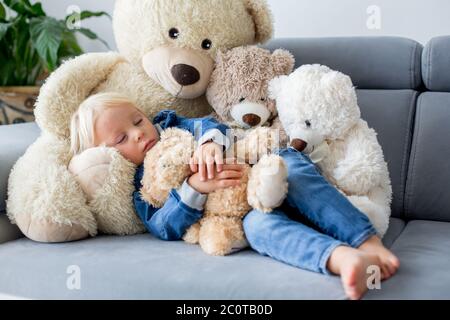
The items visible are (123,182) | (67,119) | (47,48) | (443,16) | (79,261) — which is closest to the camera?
(79,261)

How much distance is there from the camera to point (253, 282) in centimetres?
102

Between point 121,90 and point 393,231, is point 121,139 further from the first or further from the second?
point 393,231

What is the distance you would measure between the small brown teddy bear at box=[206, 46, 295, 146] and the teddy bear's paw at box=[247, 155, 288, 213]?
235 mm

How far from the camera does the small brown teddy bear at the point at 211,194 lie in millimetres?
1143

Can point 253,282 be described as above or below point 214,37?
below

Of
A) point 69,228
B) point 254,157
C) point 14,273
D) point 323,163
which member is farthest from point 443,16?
point 14,273

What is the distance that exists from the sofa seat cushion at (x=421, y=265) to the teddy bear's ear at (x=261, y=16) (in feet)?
2.04

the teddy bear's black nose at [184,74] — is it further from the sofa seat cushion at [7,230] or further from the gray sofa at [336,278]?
the sofa seat cushion at [7,230]

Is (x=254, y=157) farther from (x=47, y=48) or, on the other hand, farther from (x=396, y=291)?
(x=47, y=48)

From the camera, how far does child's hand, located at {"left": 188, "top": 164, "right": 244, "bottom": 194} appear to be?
1.19 metres

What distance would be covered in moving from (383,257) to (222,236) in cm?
31

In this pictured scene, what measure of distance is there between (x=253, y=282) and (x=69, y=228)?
0.45 metres

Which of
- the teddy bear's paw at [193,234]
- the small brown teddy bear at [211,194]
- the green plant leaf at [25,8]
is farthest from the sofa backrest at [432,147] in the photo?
the green plant leaf at [25,8]
